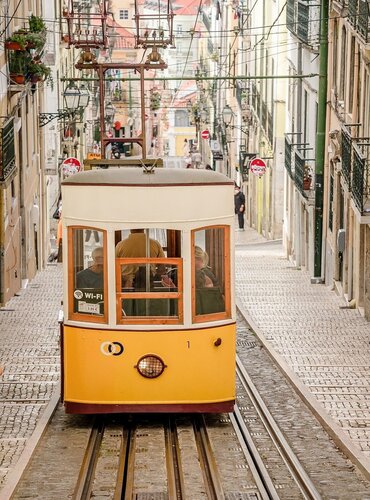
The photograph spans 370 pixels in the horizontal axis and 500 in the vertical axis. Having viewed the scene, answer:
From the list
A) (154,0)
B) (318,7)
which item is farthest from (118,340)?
(154,0)

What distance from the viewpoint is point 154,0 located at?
112125mm

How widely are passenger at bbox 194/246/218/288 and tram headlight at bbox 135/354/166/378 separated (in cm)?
81

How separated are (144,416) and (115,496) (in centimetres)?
294

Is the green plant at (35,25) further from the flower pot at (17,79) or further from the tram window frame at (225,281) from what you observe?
the tram window frame at (225,281)

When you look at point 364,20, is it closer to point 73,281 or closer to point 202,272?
point 202,272

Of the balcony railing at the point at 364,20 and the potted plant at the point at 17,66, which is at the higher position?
the balcony railing at the point at 364,20

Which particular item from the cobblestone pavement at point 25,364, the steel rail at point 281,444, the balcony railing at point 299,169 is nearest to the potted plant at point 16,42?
the cobblestone pavement at point 25,364

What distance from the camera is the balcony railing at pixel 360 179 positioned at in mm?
19859

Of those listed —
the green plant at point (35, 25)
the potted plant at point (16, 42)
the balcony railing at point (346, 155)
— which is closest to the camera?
the balcony railing at point (346, 155)

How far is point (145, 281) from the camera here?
12.2 meters

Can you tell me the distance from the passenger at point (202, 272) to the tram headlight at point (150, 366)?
2.65ft

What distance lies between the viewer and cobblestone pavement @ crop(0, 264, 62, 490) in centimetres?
1241

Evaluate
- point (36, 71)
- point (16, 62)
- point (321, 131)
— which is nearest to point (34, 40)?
point (16, 62)

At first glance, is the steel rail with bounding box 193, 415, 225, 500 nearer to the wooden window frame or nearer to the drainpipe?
the wooden window frame
